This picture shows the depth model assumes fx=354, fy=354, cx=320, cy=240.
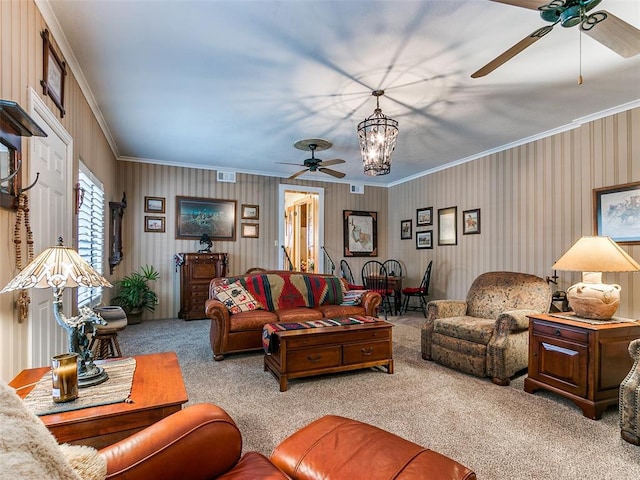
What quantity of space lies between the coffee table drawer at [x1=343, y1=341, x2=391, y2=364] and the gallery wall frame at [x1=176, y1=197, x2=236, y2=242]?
3955 mm

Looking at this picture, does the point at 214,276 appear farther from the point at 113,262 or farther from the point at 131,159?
the point at 131,159

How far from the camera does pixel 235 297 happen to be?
421 centimetres

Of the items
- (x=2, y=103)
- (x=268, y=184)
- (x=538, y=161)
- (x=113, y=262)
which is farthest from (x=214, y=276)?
(x=538, y=161)

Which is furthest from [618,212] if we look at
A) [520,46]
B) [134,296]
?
[134,296]

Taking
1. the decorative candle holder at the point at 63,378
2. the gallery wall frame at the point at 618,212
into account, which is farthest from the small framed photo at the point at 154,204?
the gallery wall frame at the point at 618,212

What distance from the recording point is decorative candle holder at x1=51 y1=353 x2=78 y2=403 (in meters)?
1.37

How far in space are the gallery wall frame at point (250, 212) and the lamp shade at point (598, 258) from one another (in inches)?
200

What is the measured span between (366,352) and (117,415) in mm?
2355

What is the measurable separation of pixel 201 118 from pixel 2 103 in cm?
279

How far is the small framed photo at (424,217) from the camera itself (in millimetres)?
6678

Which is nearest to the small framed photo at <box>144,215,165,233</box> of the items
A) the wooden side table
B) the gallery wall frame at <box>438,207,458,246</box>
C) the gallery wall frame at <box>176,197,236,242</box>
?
the gallery wall frame at <box>176,197,236,242</box>

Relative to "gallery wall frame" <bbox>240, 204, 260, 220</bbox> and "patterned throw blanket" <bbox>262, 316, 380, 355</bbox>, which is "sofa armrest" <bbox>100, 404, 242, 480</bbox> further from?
"gallery wall frame" <bbox>240, 204, 260, 220</bbox>

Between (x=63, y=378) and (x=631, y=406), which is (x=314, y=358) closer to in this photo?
(x=63, y=378)

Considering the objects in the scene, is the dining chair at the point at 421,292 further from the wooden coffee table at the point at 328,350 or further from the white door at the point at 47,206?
the white door at the point at 47,206
